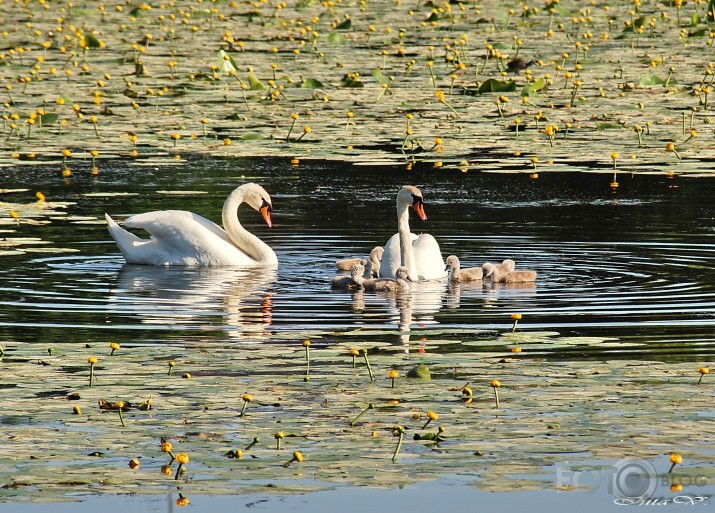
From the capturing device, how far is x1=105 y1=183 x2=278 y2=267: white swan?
12594 millimetres

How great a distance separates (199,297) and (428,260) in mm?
1799

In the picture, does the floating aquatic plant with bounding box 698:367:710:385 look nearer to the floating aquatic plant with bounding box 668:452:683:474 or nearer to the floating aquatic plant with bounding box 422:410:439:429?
the floating aquatic plant with bounding box 668:452:683:474

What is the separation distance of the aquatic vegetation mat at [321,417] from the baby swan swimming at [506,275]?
8.09ft

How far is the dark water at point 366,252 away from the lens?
968 centimetres

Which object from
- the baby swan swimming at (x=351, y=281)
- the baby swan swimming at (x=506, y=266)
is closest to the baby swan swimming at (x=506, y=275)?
the baby swan swimming at (x=506, y=266)

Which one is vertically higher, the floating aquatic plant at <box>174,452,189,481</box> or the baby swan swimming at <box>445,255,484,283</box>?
the baby swan swimming at <box>445,255,484,283</box>

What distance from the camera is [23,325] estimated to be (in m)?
9.66

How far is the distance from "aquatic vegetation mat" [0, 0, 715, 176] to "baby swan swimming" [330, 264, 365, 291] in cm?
497

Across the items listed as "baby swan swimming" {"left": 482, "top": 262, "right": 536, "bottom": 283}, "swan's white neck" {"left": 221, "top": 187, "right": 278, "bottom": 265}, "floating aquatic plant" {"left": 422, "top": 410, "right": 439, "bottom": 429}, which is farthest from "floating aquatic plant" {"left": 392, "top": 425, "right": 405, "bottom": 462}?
"swan's white neck" {"left": 221, "top": 187, "right": 278, "bottom": 265}

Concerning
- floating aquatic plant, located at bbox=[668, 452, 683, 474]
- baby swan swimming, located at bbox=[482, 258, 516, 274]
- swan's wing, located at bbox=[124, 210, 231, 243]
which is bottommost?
floating aquatic plant, located at bbox=[668, 452, 683, 474]

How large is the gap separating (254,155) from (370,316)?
727cm

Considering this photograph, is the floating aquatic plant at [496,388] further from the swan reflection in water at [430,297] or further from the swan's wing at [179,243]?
the swan's wing at [179,243]

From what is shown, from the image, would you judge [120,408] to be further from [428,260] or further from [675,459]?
[428,260]

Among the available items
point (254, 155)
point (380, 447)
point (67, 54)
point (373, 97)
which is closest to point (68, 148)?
point (254, 155)
